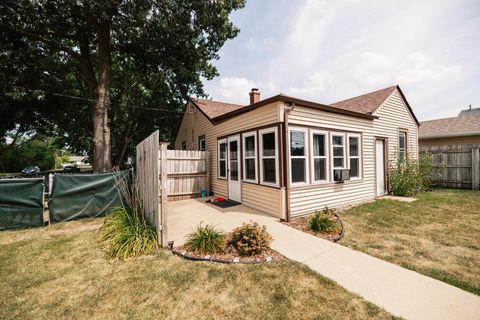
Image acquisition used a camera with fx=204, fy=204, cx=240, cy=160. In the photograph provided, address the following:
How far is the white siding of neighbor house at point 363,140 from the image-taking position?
6129mm

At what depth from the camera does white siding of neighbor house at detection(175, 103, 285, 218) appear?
592cm

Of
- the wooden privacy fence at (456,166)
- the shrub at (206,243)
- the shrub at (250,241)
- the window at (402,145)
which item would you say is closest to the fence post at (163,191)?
the shrub at (206,243)

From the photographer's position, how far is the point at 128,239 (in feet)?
13.1

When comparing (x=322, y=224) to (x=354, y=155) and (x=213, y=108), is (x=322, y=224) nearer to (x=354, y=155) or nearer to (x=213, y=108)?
(x=354, y=155)

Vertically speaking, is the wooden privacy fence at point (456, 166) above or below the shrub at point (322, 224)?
above

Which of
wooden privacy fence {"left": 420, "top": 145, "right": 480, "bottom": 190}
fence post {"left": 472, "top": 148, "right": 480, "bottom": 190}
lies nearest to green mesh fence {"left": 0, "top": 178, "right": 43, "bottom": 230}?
wooden privacy fence {"left": 420, "top": 145, "right": 480, "bottom": 190}

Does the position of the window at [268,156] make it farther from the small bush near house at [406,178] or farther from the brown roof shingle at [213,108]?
the small bush near house at [406,178]

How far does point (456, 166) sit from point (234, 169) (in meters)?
11.8

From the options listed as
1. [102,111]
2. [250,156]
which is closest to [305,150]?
[250,156]

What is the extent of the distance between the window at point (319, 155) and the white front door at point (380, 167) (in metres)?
3.47

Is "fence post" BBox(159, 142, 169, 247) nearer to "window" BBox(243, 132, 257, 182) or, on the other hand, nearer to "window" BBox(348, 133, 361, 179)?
"window" BBox(243, 132, 257, 182)

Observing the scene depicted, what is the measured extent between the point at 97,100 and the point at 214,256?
963cm

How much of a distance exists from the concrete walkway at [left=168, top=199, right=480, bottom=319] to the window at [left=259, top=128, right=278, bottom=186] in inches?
64.9

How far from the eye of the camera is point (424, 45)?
7012mm
